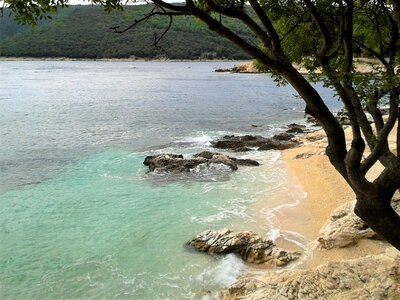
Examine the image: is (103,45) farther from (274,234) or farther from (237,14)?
(237,14)

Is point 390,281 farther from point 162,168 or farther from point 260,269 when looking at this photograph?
point 162,168

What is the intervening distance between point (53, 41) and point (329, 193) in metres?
190

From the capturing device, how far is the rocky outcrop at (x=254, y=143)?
29047 mm

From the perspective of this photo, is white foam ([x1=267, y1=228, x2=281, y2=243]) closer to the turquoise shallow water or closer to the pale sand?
the pale sand

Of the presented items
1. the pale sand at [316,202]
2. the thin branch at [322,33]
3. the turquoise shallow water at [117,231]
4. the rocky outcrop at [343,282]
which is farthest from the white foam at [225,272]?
→ the thin branch at [322,33]

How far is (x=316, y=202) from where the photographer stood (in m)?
16.9

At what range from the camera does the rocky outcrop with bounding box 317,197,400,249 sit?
11433 millimetres

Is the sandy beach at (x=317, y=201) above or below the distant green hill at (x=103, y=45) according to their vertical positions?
below

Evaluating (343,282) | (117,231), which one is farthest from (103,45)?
(343,282)

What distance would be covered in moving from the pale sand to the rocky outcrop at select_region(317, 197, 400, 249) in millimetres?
172

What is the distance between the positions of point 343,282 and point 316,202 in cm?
905

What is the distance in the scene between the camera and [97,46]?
608ft

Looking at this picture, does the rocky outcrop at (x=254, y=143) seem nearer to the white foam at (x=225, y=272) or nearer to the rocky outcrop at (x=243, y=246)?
the rocky outcrop at (x=243, y=246)

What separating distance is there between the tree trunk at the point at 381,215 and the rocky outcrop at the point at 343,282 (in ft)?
3.88
